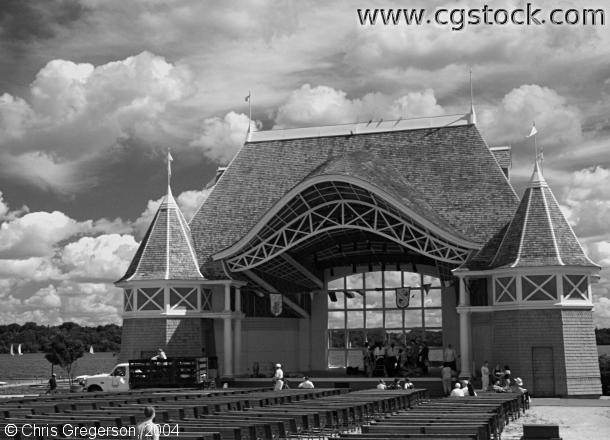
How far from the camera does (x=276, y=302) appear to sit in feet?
139

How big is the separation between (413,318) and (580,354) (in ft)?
47.3

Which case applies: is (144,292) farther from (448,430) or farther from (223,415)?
(448,430)

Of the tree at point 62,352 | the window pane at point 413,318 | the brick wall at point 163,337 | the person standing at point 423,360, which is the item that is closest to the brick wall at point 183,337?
the brick wall at point 163,337

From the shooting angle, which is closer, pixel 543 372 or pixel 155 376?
pixel 543 372

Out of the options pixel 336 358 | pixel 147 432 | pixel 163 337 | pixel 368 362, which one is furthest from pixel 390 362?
pixel 147 432

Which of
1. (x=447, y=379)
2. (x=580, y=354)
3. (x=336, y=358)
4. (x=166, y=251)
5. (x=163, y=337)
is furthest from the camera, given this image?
(x=336, y=358)

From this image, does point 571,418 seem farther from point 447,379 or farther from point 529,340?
point 447,379

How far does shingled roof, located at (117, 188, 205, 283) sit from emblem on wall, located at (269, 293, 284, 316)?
4492 mm

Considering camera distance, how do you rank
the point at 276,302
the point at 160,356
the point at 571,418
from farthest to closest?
the point at 276,302 → the point at 160,356 → the point at 571,418

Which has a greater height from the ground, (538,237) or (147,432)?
(538,237)

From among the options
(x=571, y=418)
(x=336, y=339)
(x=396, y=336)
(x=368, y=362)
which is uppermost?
(x=396, y=336)

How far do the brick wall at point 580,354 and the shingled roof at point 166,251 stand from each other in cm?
1534

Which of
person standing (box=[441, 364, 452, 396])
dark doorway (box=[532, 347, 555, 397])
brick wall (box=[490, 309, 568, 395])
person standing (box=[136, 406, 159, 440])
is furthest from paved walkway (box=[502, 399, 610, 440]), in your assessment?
person standing (box=[136, 406, 159, 440])

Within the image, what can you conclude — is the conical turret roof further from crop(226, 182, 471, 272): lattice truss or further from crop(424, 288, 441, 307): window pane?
crop(424, 288, 441, 307): window pane
